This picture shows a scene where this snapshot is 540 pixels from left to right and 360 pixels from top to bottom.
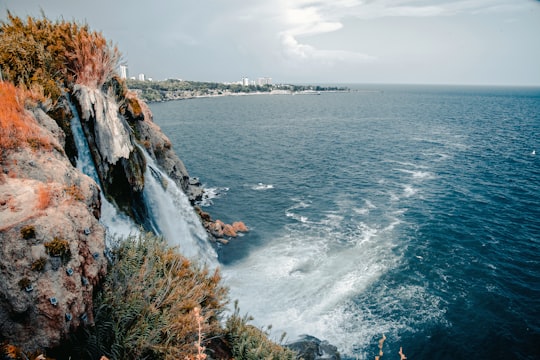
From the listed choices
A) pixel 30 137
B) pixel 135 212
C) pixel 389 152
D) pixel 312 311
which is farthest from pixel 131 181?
pixel 389 152

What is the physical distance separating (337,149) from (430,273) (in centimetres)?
4065

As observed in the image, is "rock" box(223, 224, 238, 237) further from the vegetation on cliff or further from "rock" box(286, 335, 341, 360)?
→ the vegetation on cliff

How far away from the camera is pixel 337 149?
205ft

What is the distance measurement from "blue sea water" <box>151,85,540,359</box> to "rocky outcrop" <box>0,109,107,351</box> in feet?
46.9

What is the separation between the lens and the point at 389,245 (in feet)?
90.3

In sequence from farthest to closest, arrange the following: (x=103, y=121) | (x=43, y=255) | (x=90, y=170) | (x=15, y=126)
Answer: (x=103, y=121), (x=90, y=170), (x=15, y=126), (x=43, y=255)

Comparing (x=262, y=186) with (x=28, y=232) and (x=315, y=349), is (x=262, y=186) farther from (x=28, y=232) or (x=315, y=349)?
(x=28, y=232)

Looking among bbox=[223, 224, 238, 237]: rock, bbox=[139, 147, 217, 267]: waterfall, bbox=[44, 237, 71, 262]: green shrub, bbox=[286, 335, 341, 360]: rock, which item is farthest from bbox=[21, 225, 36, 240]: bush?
bbox=[223, 224, 238, 237]: rock

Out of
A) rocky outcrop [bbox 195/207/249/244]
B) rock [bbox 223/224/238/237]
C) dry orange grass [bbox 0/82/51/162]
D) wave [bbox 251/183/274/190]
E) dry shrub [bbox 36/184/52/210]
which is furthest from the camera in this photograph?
wave [bbox 251/183/274/190]

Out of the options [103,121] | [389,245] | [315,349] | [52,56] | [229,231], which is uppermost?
[52,56]

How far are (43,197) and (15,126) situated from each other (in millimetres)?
3550

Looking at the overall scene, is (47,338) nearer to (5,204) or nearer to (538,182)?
(5,204)

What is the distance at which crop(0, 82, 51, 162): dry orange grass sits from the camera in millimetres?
8344

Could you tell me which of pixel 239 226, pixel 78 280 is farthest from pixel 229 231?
pixel 78 280
